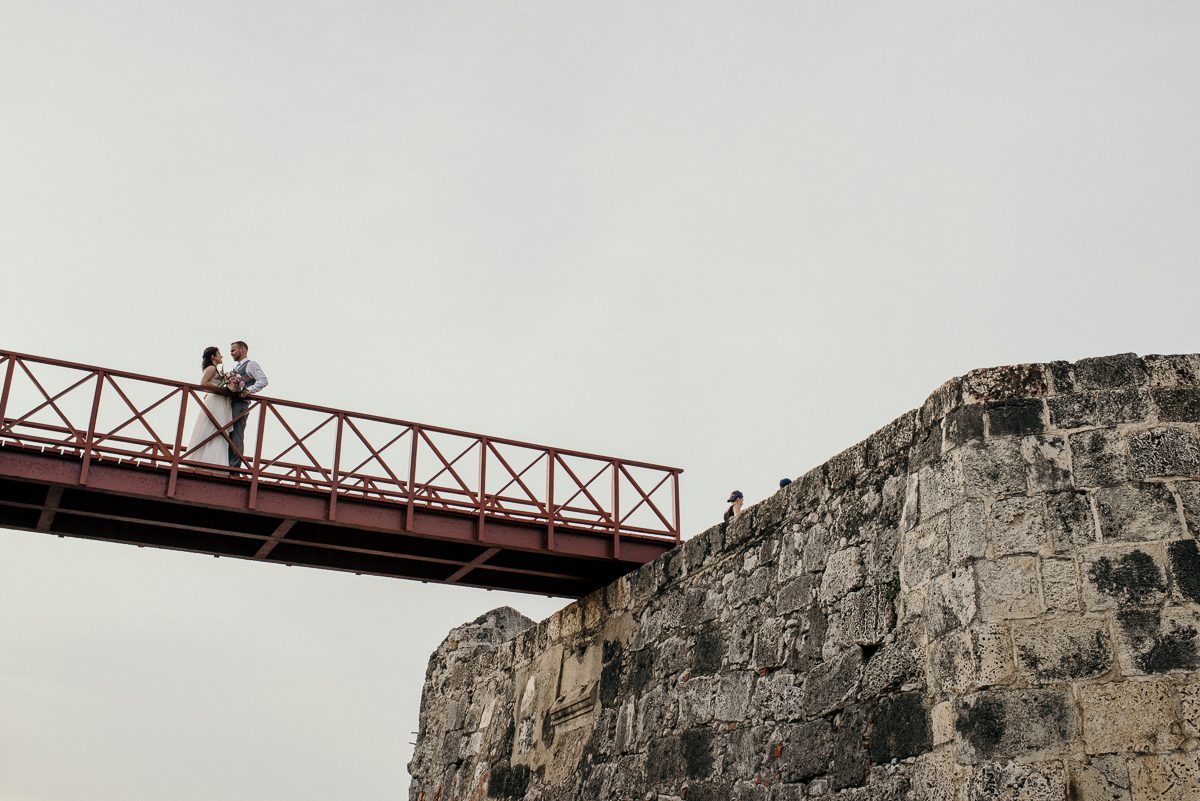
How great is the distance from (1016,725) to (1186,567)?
1.02 metres

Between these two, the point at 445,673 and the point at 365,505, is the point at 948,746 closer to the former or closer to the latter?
the point at 365,505

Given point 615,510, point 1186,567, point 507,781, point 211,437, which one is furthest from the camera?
point 507,781

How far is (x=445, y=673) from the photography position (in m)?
12.6

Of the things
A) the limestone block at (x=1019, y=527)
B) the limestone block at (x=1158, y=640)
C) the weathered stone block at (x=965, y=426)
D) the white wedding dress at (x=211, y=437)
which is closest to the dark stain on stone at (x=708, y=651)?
the weathered stone block at (x=965, y=426)

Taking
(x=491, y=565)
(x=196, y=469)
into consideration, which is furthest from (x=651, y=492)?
(x=196, y=469)

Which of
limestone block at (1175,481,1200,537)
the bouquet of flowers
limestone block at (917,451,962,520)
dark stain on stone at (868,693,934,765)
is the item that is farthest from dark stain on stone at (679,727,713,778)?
the bouquet of flowers

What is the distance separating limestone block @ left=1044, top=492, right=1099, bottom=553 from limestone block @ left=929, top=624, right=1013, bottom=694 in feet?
1.63

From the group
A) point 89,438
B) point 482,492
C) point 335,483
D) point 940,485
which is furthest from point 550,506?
point 940,485

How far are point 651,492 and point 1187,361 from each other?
16.6 ft

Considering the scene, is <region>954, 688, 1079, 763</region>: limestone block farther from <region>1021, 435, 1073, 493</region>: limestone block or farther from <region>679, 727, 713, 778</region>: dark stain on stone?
<region>679, 727, 713, 778</region>: dark stain on stone

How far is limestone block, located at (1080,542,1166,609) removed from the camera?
5312 millimetres

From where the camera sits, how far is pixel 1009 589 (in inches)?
217

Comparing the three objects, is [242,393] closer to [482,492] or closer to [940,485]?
[482,492]

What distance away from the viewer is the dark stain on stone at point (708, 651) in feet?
25.9
